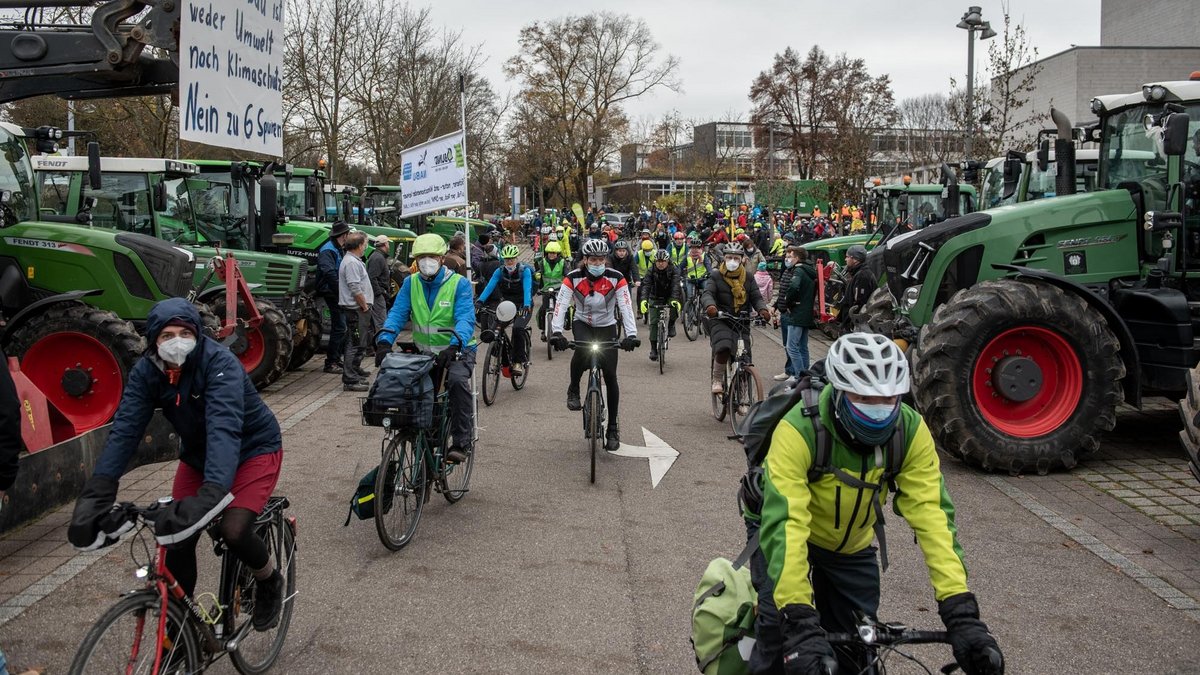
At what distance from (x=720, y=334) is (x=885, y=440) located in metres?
→ 7.64

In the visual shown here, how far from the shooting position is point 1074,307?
894 cm

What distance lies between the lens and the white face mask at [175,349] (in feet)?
13.6

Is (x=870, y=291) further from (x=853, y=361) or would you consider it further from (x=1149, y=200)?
(x=853, y=361)

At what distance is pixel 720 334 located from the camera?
11.0m

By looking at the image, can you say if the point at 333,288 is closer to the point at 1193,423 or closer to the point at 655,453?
the point at 655,453

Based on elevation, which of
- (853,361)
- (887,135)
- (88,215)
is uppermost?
(887,135)

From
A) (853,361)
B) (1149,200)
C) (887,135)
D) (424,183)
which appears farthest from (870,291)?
(887,135)

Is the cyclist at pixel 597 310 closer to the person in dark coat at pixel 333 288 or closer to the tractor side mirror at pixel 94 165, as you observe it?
the tractor side mirror at pixel 94 165

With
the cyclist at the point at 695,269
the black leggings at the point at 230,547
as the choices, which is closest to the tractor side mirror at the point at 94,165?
the black leggings at the point at 230,547

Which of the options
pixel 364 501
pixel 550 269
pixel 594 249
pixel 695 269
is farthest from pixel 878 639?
pixel 695 269

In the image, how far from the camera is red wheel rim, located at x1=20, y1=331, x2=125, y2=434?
10.1 meters

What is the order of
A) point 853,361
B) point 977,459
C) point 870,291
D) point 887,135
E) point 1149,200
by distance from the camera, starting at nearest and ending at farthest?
point 853,361
point 977,459
point 1149,200
point 870,291
point 887,135

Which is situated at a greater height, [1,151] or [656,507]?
[1,151]

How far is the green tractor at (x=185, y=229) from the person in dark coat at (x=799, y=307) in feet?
20.0
